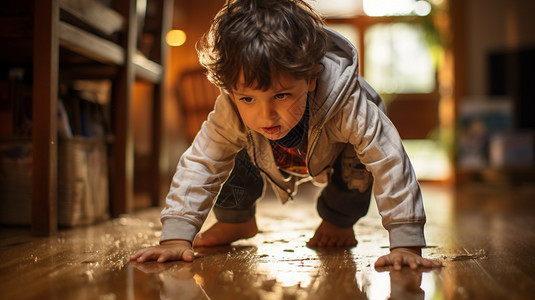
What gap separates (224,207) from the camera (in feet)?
3.54

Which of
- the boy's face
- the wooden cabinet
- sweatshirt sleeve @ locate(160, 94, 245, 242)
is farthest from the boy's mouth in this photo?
the wooden cabinet

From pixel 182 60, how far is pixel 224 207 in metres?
2.69

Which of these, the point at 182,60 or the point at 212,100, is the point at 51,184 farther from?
the point at 182,60

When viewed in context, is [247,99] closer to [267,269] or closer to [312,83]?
[312,83]

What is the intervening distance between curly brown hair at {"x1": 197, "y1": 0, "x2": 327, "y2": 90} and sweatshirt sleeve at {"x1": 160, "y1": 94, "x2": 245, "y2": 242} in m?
0.09

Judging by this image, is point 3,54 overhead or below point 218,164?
overhead

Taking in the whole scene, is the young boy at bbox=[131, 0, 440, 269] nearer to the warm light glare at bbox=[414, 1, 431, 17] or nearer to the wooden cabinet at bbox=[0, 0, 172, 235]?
the wooden cabinet at bbox=[0, 0, 172, 235]

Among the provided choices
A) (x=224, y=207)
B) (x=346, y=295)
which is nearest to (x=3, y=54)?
(x=224, y=207)

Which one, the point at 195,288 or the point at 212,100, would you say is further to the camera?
A: the point at 212,100

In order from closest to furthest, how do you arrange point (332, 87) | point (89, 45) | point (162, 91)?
1. point (332, 87)
2. point (89, 45)
3. point (162, 91)

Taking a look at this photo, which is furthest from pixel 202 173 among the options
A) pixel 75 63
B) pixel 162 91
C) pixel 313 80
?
pixel 162 91

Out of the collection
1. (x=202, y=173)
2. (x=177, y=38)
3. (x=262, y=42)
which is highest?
(x=177, y=38)

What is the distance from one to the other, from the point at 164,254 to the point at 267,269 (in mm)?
181

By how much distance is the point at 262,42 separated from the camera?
801mm
